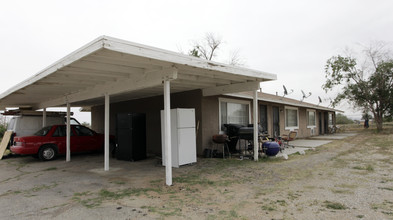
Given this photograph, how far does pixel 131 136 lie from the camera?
27.2 feet

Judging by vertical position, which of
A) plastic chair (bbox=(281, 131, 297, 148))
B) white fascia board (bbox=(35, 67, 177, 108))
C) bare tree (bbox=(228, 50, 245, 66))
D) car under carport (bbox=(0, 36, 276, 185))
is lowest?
plastic chair (bbox=(281, 131, 297, 148))

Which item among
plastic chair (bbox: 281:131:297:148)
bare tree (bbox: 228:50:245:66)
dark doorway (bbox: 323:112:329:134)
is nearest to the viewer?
plastic chair (bbox: 281:131:297:148)

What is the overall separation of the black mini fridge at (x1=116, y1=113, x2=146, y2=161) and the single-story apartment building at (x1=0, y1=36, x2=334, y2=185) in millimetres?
1017

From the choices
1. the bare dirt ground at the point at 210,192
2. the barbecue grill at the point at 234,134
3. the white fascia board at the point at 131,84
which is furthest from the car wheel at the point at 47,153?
the barbecue grill at the point at 234,134

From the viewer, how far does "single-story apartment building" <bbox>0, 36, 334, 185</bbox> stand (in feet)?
13.9

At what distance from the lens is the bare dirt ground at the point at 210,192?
3.48 meters

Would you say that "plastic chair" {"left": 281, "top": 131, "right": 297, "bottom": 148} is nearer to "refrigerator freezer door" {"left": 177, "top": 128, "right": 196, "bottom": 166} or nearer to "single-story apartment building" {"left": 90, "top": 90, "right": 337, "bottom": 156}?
"single-story apartment building" {"left": 90, "top": 90, "right": 337, "bottom": 156}

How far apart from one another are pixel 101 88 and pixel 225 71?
370 cm

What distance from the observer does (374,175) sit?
5.45 metres

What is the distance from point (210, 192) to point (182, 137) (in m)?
2.80

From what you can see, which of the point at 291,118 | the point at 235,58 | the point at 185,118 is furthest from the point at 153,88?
the point at 235,58

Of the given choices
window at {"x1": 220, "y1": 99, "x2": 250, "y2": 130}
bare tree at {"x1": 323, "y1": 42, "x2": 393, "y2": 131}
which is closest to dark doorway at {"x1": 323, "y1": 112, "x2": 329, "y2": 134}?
bare tree at {"x1": 323, "y1": 42, "x2": 393, "y2": 131}

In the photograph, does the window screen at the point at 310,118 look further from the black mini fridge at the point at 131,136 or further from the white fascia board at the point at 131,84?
the white fascia board at the point at 131,84

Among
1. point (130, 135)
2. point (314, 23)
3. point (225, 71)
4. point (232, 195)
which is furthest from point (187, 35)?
point (232, 195)
